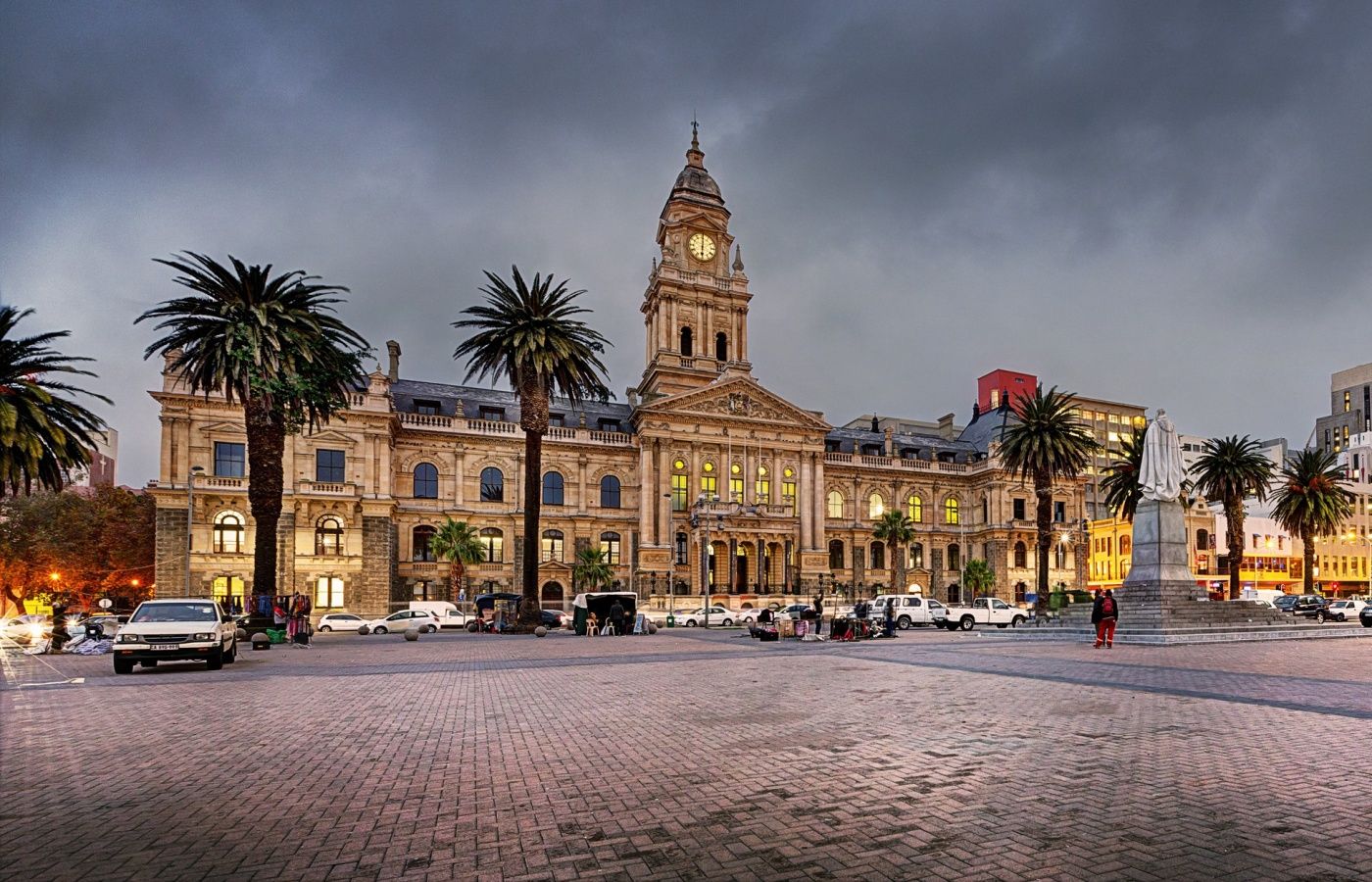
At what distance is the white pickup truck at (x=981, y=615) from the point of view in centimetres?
4241

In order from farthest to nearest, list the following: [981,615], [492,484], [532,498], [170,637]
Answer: [492,484] < [981,615] < [532,498] < [170,637]

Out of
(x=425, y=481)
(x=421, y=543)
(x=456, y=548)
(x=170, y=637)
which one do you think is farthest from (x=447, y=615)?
(x=170, y=637)

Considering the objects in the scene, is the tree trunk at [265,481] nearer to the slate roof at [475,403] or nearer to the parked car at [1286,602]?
the slate roof at [475,403]

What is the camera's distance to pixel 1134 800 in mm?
6750

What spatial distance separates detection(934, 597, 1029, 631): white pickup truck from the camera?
42406mm

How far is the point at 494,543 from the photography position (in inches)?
2480

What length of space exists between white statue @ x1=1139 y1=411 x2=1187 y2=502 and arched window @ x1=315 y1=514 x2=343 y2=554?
47969mm

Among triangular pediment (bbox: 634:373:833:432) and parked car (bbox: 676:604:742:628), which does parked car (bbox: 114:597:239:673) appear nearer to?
parked car (bbox: 676:604:742:628)

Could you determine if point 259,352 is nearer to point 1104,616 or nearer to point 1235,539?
point 1104,616

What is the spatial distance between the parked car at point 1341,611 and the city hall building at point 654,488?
2621 centimetres

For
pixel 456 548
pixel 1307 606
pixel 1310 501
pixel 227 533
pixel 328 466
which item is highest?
pixel 328 466

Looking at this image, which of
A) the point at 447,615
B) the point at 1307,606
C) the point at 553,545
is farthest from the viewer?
the point at 553,545

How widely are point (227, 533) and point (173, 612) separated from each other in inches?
1456

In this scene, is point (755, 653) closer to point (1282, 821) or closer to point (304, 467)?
point (1282, 821)
